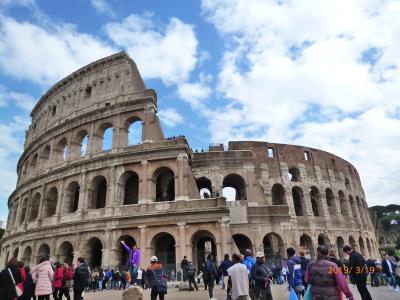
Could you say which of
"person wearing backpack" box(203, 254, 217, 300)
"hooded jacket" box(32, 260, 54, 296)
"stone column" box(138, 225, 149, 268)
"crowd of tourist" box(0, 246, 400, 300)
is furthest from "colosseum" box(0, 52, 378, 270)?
"hooded jacket" box(32, 260, 54, 296)

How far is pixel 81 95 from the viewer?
25.7 meters

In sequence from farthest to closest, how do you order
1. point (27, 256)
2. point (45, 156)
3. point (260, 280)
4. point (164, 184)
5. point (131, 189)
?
1. point (45, 156)
2. point (27, 256)
3. point (164, 184)
4. point (131, 189)
5. point (260, 280)

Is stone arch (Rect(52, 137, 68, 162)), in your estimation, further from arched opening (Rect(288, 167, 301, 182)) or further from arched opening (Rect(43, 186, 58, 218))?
arched opening (Rect(288, 167, 301, 182))

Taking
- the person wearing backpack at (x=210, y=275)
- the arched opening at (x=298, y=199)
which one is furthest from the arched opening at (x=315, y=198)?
the person wearing backpack at (x=210, y=275)

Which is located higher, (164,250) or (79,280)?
(164,250)

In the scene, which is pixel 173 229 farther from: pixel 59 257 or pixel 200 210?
pixel 59 257

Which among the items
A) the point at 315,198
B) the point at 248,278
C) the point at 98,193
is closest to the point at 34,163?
the point at 98,193

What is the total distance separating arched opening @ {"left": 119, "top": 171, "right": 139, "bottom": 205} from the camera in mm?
21500

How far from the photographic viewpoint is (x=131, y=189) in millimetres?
21875

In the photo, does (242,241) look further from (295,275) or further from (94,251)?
(295,275)

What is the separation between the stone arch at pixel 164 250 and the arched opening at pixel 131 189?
10.5ft

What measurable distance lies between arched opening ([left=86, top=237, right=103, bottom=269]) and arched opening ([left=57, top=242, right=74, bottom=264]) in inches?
57.7

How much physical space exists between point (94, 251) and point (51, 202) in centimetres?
540

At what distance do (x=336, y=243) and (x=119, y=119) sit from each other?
2092 cm
